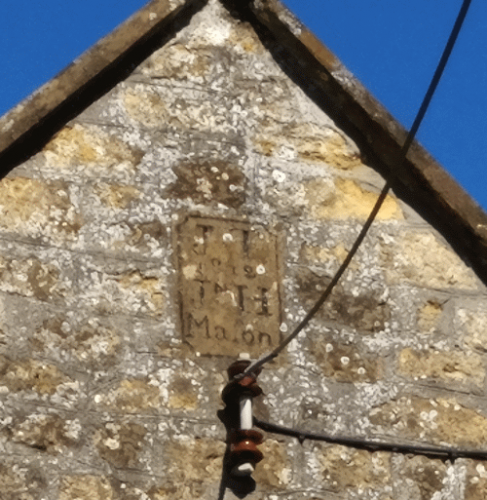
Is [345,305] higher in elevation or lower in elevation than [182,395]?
higher

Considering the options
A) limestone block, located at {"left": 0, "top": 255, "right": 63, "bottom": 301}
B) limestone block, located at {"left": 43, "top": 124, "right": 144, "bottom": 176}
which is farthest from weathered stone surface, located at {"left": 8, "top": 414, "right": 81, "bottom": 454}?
limestone block, located at {"left": 43, "top": 124, "right": 144, "bottom": 176}

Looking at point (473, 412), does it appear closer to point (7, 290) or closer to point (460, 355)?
point (460, 355)

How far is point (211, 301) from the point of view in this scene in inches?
191

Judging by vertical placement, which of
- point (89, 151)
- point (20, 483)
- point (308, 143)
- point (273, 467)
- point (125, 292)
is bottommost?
point (20, 483)

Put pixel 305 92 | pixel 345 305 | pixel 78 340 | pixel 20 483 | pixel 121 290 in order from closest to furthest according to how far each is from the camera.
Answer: pixel 20 483 → pixel 78 340 → pixel 121 290 → pixel 345 305 → pixel 305 92

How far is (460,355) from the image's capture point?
16.4ft

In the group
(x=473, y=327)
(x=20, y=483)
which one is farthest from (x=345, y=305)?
(x=20, y=483)

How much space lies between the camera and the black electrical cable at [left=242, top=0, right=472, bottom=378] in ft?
15.9

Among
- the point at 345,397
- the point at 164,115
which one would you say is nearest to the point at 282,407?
the point at 345,397

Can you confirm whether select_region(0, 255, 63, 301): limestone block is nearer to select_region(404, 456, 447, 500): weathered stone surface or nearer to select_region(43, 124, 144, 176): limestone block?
select_region(43, 124, 144, 176): limestone block

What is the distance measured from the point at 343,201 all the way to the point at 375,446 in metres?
0.84

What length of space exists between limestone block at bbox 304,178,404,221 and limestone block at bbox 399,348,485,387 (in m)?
0.49

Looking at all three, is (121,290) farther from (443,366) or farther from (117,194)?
(443,366)

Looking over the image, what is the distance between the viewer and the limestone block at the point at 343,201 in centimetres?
512
